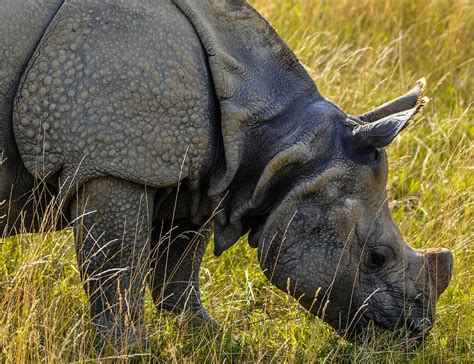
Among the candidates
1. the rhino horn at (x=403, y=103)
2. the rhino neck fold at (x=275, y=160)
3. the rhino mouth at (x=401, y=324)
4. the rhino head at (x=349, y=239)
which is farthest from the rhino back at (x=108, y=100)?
the rhino mouth at (x=401, y=324)

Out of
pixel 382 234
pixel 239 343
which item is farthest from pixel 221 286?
pixel 382 234

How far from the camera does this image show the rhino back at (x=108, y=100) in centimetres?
531

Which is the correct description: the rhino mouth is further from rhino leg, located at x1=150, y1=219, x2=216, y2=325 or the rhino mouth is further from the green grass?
rhino leg, located at x1=150, y1=219, x2=216, y2=325

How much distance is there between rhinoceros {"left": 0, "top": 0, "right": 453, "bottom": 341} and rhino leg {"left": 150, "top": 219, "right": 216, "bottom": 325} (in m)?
0.09

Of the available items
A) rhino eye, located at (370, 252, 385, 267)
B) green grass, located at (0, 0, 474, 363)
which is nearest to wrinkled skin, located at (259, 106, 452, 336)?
rhino eye, located at (370, 252, 385, 267)

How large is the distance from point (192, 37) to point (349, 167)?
3.24ft

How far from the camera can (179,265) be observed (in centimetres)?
652

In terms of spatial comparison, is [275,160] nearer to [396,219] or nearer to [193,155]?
[193,155]

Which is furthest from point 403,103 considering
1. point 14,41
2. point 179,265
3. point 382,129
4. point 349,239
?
point 14,41

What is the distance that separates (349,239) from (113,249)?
1.16m

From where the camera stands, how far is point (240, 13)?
583 centimetres

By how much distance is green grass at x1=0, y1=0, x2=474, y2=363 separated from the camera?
5.52 metres

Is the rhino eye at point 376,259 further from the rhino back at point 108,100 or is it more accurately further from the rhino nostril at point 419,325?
the rhino back at point 108,100

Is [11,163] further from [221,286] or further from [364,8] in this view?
[364,8]
